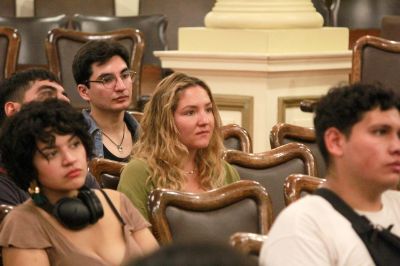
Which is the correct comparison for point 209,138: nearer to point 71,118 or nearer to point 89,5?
point 71,118

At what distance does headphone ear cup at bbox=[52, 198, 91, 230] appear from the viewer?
7.42 ft

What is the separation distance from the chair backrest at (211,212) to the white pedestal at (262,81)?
7.31ft

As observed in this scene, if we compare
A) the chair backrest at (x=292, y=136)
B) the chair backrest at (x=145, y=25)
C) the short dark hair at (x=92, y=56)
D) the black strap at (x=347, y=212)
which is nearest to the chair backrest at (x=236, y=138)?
the chair backrest at (x=292, y=136)

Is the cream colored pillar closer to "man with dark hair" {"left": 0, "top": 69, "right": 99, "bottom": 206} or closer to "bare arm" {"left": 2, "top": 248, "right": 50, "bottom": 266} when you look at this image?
"man with dark hair" {"left": 0, "top": 69, "right": 99, "bottom": 206}

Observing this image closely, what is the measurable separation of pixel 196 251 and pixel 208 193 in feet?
5.17

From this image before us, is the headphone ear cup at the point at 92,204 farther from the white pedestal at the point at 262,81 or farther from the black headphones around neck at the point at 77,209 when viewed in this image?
the white pedestal at the point at 262,81

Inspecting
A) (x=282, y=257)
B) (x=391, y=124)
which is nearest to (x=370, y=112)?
(x=391, y=124)

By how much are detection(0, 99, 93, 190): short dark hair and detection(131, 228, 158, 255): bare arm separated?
258 mm

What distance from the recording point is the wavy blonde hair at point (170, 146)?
3.01 meters

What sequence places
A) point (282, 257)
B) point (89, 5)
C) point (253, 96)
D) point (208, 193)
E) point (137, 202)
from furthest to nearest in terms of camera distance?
point (89, 5) < point (253, 96) < point (137, 202) < point (208, 193) < point (282, 257)

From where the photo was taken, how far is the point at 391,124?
6.66ft

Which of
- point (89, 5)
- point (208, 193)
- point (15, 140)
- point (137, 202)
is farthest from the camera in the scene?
point (89, 5)

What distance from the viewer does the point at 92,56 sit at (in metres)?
3.96

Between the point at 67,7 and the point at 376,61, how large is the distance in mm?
3783
